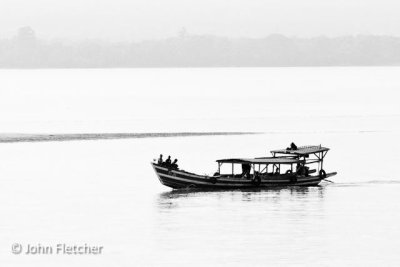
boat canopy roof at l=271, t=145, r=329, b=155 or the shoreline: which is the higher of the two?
the shoreline

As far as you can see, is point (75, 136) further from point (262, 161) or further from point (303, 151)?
point (262, 161)

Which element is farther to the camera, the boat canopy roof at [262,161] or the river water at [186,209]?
the boat canopy roof at [262,161]

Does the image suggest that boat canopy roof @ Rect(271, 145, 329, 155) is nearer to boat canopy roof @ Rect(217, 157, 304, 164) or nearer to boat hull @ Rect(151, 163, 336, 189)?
boat canopy roof @ Rect(217, 157, 304, 164)

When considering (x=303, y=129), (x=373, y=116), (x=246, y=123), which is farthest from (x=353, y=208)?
(x=373, y=116)

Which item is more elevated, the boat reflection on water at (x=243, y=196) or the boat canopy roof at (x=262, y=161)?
A: the boat canopy roof at (x=262, y=161)

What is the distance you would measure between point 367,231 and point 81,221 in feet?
57.1

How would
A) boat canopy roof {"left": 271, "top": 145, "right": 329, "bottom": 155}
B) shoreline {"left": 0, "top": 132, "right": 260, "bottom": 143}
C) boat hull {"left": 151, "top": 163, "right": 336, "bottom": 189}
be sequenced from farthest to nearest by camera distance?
shoreline {"left": 0, "top": 132, "right": 260, "bottom": 143}
boat canopy roof {"left": 271, "top": 145, "right": 329, "bottom": 155}
boat hull {"left": 151, "top": 163, "right": 336, "bottom": 189}

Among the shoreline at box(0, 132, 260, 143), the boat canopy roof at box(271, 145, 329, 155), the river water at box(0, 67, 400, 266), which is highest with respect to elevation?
the shoreline at box(0, 132, 260, 143)

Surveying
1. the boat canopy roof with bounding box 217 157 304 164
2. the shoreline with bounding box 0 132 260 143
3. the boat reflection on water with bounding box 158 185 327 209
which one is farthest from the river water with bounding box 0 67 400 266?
the shoreline with bounding box 0 132 260 143

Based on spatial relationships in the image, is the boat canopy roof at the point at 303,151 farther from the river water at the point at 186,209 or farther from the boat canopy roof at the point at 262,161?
the river water at the point at 186,209

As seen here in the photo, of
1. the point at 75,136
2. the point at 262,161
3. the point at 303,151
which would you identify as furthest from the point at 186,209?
the point at 75,136

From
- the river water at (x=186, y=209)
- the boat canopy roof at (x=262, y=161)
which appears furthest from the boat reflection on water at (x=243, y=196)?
the boat canopy roof at (x=262, y=161)

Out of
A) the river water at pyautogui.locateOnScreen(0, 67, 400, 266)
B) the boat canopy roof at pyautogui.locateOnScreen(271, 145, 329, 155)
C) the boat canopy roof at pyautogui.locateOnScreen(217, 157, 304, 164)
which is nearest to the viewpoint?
the river water at pyautogui.locateOnScreen(0, 67, 400, 266)

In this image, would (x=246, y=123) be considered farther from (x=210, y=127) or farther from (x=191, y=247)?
(x=191, y=247)
